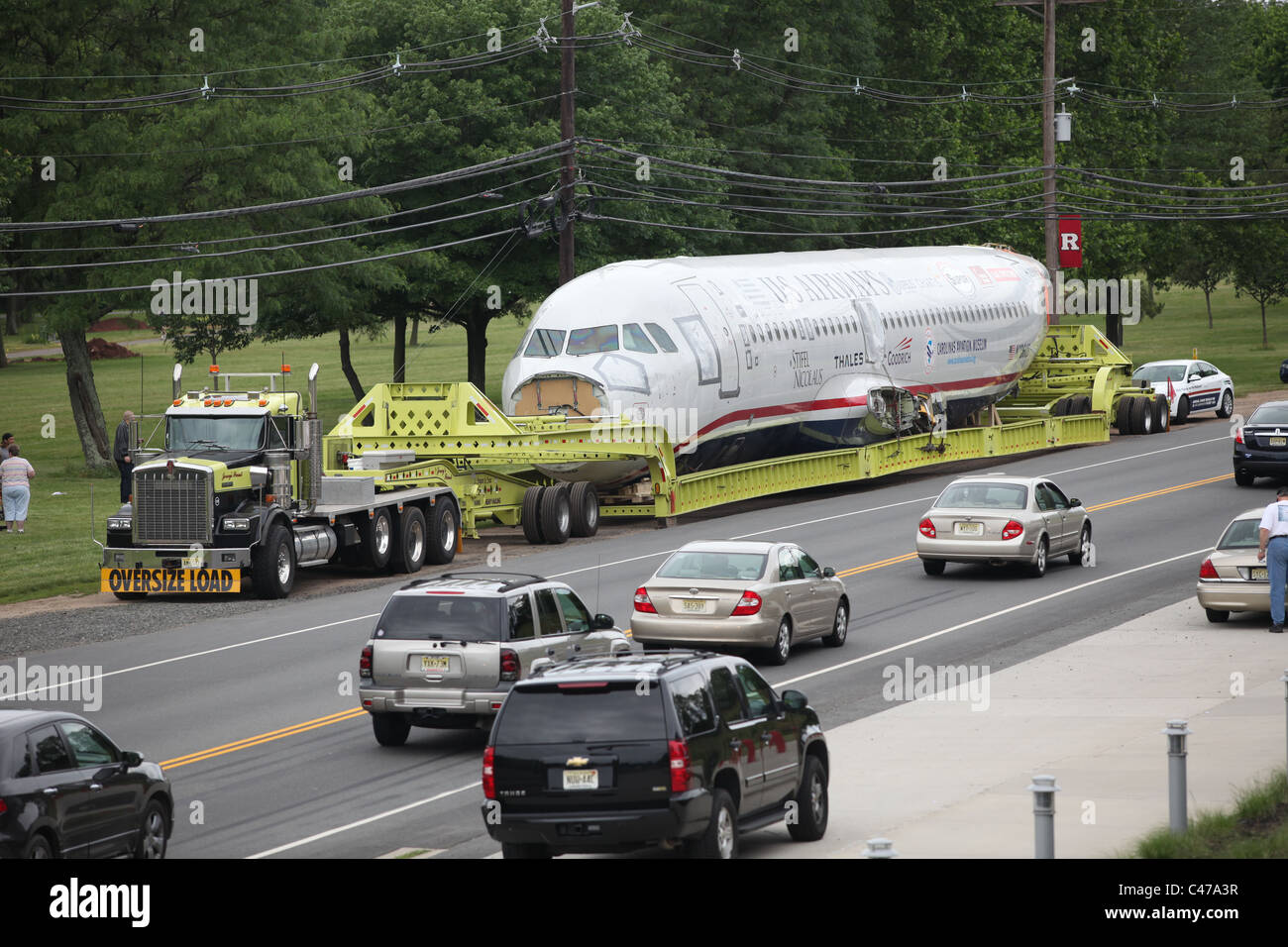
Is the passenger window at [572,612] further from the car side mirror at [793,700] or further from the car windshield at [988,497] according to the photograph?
the car windshield at [988,497]

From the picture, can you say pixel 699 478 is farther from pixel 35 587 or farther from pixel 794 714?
pixel 794 714

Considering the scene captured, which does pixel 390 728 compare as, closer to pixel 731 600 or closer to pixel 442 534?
pixel 731 600

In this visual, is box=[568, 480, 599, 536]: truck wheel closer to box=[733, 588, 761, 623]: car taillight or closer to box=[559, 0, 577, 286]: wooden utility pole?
box=[559, 0, 577, 286]: wooden utility pole

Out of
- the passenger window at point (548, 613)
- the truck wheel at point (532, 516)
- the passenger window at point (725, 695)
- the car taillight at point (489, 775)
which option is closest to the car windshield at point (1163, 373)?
the truck wheel at point (532, 516)

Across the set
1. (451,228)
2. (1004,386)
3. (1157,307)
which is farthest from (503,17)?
(1157,307)

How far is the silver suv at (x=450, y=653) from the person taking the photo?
17531 mm

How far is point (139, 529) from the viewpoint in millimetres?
27469

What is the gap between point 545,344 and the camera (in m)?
35.3

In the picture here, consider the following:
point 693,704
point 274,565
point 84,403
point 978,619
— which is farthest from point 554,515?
point 84,403

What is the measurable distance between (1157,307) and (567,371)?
285ft

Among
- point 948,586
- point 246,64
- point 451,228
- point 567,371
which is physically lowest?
point 948,586

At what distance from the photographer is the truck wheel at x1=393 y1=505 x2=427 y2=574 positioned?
30.4 meters

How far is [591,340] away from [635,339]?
2.86 feet

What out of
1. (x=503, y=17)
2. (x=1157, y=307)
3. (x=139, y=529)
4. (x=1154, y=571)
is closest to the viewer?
(x=139, y=529)
